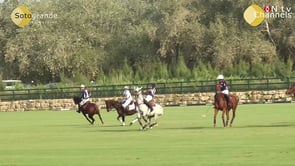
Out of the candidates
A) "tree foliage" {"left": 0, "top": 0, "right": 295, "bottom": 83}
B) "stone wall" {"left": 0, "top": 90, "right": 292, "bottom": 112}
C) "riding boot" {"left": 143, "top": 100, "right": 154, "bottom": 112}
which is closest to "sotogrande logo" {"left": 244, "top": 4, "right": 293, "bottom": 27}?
"tree foliage" {"left": 0, "top": 0, "right": 295, "bottom": 83}

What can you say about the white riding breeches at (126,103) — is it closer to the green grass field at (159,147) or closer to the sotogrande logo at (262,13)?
the green grass field at (159,147)

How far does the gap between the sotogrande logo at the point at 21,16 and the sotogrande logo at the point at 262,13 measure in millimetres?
23757

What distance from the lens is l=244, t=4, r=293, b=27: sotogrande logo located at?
213ft

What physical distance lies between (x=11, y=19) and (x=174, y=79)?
2234cm

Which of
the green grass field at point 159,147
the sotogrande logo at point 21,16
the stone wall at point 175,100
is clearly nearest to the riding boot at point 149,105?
the green grass field at point 159,147

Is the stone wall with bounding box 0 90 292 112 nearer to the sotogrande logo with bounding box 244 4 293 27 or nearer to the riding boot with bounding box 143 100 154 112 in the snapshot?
the sotogrande logo with bounding box 244 4 293 27

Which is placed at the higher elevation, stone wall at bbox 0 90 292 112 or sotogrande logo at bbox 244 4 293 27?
sotogrande logo at bbox 244 4 293 27

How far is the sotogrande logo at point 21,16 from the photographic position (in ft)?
252

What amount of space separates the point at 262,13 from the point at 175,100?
12.0 m

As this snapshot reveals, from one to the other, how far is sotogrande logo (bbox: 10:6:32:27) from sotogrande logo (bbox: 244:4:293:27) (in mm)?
23757

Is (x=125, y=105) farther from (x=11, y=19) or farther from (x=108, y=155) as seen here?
(x=11, y=19)

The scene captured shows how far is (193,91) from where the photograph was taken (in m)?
59.9

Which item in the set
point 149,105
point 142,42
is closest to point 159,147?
point 149,105

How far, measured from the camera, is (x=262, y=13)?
64938mm
